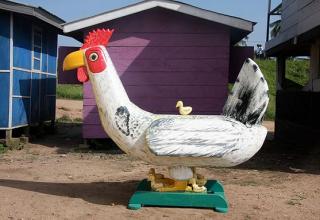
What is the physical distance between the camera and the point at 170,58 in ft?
34.2

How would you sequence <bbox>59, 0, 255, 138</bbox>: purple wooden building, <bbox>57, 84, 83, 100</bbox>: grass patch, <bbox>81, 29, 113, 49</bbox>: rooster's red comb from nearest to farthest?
<bbox>81, 29, 113, 49</bbox>: rooster's red comb < <bbox>59, 0, 255, 138</bbox>: purple wooden building < <bbox>57, 84, 83, 100</bbox>: grass patch

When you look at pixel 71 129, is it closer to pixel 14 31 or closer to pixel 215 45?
pixel 14 31

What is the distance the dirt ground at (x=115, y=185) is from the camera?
528 centimetres

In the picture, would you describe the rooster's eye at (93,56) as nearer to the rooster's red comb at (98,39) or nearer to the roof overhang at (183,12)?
the rooster's red comb at (98,39)

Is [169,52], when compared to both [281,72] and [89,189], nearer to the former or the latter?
[89,189]

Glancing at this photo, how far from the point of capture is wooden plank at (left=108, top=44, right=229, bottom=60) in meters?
10.4

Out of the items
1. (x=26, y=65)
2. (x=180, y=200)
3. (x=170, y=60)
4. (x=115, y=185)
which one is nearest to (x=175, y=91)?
(x=170, y=60)

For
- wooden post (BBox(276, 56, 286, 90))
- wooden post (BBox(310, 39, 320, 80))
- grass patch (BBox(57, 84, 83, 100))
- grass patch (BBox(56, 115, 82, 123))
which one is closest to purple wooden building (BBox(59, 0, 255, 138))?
wooden post (BBox(310, 39, 320, 80))

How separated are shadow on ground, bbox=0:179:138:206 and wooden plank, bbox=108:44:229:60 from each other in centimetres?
417

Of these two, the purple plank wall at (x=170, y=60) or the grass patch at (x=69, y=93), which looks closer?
the purple plank wall at (x=170, y=60)

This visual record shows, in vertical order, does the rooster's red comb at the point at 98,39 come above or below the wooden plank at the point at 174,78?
above

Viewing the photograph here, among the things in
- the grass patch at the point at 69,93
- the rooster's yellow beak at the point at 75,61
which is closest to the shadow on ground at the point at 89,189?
the rooster's yellow beak at the point at 75,61

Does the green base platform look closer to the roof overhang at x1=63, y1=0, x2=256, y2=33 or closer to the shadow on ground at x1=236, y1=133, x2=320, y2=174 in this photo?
the shadow on ground at x1=236, y1=133, x2=320, y2=174

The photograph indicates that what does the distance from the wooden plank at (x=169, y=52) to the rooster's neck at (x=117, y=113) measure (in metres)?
4.82
